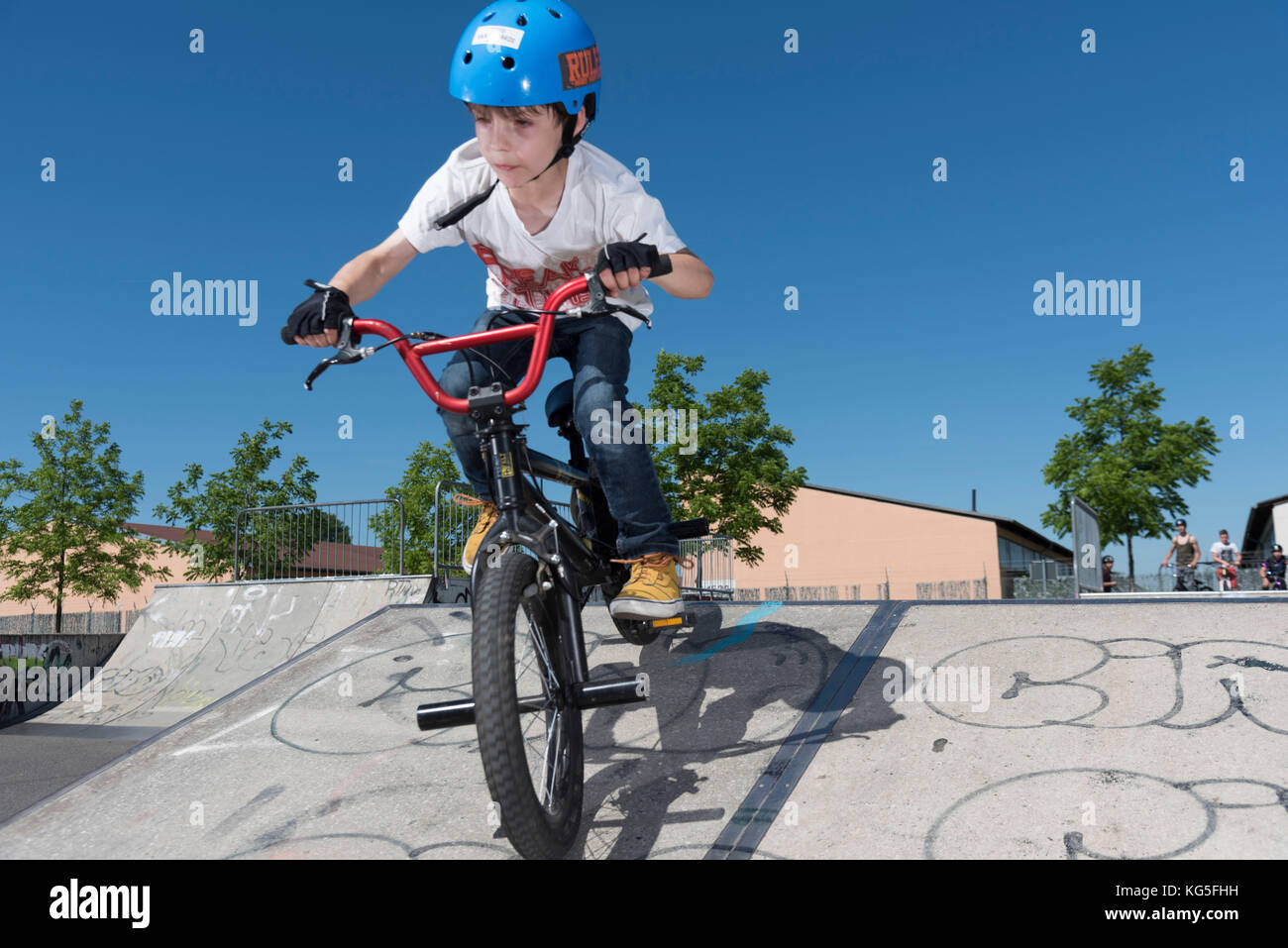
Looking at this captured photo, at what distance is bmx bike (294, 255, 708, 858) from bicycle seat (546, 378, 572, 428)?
1.68 feet

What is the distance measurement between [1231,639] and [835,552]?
4308 centimetres

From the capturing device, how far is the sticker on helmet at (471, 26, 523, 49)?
2.73 m

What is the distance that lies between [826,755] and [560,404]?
1740 millimetres

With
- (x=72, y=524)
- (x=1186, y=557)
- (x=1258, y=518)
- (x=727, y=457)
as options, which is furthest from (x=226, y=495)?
(x=1258, y=518)

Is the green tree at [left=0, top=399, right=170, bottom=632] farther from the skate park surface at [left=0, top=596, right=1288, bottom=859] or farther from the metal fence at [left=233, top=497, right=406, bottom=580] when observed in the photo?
the skate park surface at [left=0, top=596, right=1288, bottom=859]

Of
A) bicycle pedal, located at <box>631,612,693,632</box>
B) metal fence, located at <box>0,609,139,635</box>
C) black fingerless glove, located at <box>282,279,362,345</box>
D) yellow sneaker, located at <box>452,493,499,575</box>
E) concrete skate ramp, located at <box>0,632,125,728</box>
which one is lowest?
metal fence, located at <box>0,609,139,635</box>

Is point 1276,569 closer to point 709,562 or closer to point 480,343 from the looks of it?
point 709,562

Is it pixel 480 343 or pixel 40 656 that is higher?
pixel 480 343

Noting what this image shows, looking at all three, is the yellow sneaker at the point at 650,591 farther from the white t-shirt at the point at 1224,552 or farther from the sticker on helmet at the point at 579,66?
the white t-shirt at the point at 1224,552

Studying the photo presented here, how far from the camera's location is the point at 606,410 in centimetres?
318

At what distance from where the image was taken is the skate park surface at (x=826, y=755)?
8.35 feet

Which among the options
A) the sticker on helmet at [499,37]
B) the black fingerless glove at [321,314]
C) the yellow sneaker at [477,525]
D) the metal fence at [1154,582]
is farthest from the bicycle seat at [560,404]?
the metal fence at [1154,582]

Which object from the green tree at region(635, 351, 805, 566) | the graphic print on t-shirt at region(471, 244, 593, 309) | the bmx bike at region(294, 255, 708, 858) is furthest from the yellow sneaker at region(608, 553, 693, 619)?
the green tree at region(635, 351, 805, 566)

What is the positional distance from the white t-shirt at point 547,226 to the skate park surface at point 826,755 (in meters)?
1.78
